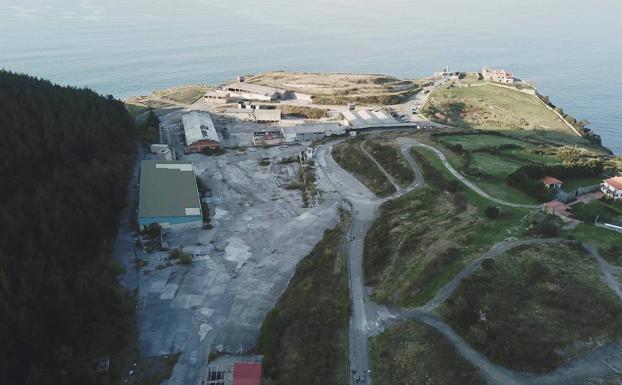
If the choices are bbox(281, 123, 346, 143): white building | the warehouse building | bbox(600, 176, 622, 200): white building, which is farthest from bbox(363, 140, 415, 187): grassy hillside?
the warehouse building

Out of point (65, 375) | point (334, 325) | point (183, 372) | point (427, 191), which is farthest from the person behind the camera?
point (427, 191)

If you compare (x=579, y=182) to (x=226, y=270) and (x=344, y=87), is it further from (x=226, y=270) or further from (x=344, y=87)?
(x=344, y=87)

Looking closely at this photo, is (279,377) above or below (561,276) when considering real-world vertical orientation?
below

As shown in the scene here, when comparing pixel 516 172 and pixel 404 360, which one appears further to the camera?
pixel 516 172

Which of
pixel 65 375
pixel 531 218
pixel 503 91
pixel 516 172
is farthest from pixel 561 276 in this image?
pixel 503 91

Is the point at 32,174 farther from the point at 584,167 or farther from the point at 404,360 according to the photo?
the point at 584,167

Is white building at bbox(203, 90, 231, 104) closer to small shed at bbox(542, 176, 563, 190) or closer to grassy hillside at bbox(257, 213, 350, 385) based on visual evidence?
grassy hillside at bbox(257, 213, 350, 385)
